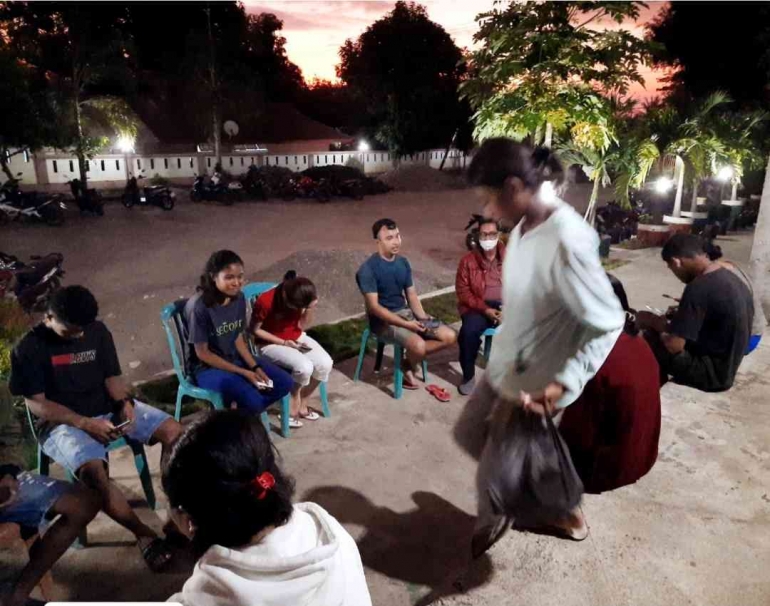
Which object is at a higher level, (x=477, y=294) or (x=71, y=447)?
(x=477, y=294)

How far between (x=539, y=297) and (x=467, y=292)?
2.64m

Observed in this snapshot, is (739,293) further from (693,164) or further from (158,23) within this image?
(158,23)

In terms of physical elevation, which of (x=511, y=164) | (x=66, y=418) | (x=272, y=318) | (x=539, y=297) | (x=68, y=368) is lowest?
(x=66, y=418)

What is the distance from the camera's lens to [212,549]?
144 cm

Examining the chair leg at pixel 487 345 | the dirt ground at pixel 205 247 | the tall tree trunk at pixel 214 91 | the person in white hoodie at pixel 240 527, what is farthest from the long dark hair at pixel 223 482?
the tall tree trunk at pixel 214 91

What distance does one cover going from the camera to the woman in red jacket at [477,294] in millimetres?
4797

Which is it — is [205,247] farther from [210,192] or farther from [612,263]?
[612,263]

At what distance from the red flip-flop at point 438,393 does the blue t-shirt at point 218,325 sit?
158cm

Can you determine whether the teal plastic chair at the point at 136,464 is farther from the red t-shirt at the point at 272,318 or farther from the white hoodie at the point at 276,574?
the white hoodie at the point at 276,574

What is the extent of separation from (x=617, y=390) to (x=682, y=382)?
1.86 meters

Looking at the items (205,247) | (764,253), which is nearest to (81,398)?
(764,253)

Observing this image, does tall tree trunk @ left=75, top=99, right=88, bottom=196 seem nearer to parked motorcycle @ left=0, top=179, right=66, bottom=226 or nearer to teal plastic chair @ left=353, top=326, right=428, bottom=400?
parked motorcycle @ left=0, top=179, right=66, bottom=226

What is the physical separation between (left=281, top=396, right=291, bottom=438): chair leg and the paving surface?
90 millimetres

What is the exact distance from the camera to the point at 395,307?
4.84m
